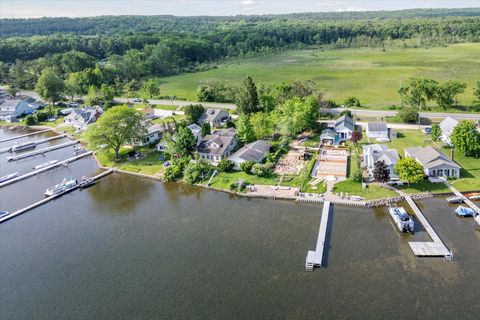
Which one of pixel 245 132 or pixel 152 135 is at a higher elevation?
pixel 245 132

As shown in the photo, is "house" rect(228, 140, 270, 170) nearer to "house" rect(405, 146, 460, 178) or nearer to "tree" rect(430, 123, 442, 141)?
"house" rect(405, 146, 460, 178)

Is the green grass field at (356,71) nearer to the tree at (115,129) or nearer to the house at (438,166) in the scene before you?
the house at (438,166)

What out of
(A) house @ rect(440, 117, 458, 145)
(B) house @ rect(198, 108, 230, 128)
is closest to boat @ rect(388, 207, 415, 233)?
(A) house @ rect(440, 117, 458, 145)

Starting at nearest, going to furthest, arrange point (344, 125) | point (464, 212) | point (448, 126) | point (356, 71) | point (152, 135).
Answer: point (464, 212) → point (448, 126) → point (344, 125) → point (152, 135) → point (356, 71)

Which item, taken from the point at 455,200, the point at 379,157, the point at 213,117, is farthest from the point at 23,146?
the point at 455,200

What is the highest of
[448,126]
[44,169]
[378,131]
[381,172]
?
[448,126]

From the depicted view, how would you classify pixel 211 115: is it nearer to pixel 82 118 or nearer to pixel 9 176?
pixel 82 118
